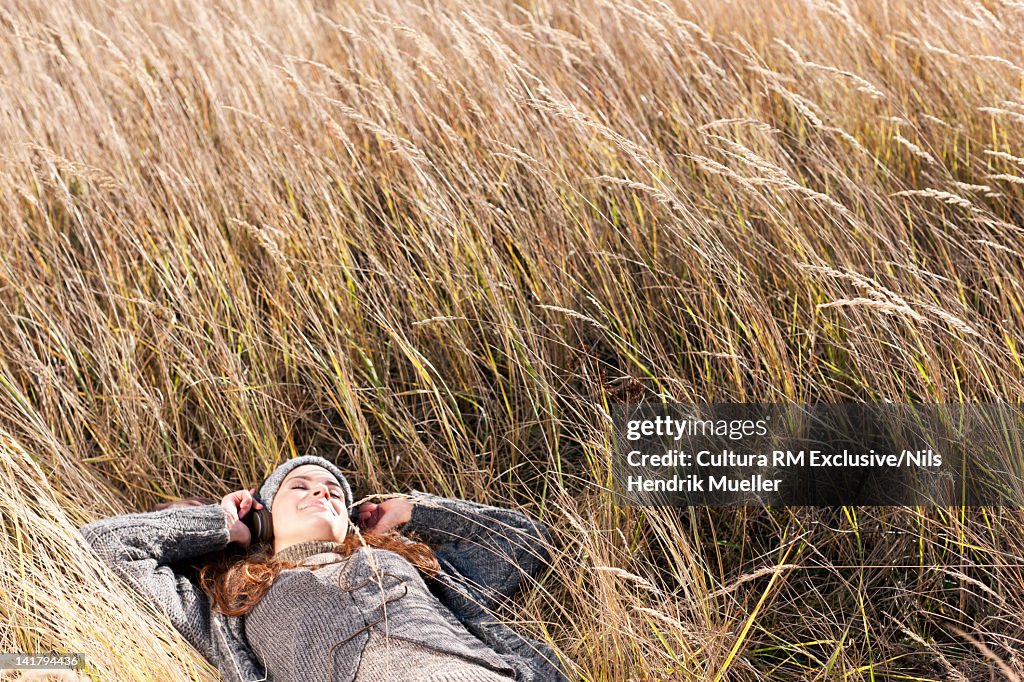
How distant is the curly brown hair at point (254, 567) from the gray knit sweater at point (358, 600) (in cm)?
3

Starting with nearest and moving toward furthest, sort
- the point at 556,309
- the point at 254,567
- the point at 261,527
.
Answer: the point at 556,309 → the point at 254,567 → the point at 261,527

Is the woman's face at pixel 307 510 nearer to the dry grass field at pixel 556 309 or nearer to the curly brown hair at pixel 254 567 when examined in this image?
the curly brown hair at pixel 254 567

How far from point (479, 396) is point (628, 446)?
1.65ft

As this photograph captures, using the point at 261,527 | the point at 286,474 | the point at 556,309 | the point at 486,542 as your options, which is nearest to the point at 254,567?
the point at 261,527

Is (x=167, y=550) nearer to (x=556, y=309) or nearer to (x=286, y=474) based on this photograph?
(x=286, y=474)

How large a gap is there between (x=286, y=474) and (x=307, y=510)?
0.18 metres

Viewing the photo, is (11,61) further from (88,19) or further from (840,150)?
(840,150)

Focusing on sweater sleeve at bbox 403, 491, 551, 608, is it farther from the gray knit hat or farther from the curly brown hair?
the gray knit hat

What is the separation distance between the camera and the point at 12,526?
2.37 meters

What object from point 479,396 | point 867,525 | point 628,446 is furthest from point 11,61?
point 867,525

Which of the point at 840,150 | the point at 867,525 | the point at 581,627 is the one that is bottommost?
the point at 581,627

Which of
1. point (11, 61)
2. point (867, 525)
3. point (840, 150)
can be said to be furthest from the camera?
point (11, 61)

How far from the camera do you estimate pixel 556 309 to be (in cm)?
214

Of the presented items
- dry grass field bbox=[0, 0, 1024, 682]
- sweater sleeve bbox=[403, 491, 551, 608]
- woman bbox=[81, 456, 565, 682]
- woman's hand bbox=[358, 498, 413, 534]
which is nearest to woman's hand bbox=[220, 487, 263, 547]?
woman bbox=[81, 456, 565, 682]
